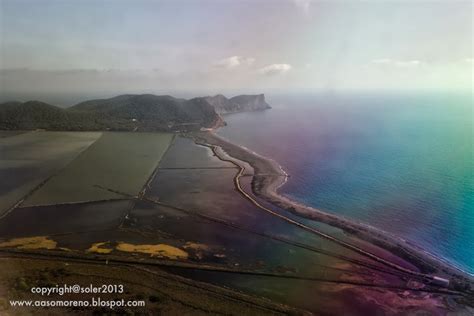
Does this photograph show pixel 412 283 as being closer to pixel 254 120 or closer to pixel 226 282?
pixel 226 282

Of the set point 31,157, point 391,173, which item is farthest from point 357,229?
point 31,157

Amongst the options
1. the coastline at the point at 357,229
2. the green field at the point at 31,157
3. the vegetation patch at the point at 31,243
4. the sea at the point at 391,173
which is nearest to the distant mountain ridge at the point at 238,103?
the sea at the point at 391,173

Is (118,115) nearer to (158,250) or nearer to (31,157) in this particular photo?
(31,157)

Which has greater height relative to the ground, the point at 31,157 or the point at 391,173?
the point at 31,157

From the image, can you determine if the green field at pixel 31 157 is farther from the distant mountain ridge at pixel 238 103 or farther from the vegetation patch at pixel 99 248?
the distant mountain ridge at pixel 238 103

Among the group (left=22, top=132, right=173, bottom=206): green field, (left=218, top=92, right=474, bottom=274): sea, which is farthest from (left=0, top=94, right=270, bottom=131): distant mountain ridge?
(left=22, top=132, right=173, bottom=206): green field

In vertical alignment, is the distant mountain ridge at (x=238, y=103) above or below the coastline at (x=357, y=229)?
above
